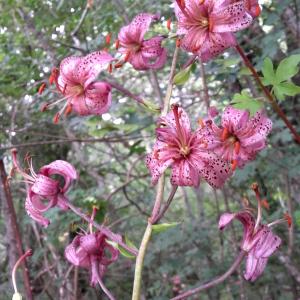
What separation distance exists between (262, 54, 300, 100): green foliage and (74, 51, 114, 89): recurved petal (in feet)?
1.12

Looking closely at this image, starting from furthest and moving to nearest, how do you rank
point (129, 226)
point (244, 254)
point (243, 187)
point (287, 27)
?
point (129, 226)
point (243, 187)
point (287, 27)
point (244, 254)

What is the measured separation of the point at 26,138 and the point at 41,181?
6.69ft

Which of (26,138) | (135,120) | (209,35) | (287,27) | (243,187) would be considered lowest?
(243,187)

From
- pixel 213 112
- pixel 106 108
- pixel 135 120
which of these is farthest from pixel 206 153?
pixel 135 120

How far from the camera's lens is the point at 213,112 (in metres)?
0.84

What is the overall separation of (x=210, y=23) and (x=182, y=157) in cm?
23

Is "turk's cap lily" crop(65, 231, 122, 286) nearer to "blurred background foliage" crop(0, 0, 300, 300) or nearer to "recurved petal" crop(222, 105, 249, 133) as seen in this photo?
"recurved petal" crop(222, 105, 249, 133)

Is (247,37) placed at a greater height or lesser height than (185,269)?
greater

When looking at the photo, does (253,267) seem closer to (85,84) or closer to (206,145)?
(206,145)

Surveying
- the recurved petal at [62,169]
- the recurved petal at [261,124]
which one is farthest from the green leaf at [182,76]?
the recurved petal at [62,169]

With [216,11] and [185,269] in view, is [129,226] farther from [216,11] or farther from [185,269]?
[216,11]

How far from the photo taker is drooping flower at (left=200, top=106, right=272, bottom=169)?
2.63 ft

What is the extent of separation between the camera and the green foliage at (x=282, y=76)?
0.97m

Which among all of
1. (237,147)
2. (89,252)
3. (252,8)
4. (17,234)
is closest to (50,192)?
(89,252)
